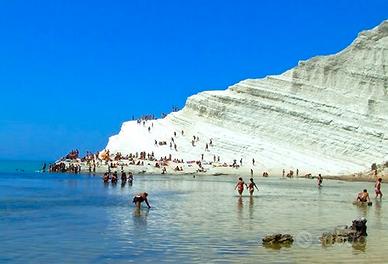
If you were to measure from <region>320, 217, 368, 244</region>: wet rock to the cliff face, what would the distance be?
54.1 m

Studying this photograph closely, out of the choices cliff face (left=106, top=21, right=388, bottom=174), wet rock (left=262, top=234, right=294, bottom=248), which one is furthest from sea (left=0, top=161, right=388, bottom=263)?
cliff face (left=106, top=21, right=388, bottom=174)

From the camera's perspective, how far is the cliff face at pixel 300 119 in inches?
2943

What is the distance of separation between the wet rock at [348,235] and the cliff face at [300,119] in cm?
5410

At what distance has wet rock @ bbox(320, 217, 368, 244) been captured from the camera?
52.1 feet

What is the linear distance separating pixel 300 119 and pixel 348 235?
212 feet

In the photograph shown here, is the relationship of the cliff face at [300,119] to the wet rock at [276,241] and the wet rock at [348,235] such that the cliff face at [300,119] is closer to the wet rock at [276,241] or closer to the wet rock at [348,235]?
the wet rock at [348,235]

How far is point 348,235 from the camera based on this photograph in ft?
53.7

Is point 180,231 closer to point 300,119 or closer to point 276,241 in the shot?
point 276,241

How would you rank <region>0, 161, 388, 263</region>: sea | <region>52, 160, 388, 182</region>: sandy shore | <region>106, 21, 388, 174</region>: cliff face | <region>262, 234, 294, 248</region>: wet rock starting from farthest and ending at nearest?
<region>106, 21, 388, 174</region>: cliff face
<region>52, 160, 388, 182</region>: sandy shore
<region>262, 234, 294, 248</region>: wet rock
<region>0, 161, 388, 263</region>: sea

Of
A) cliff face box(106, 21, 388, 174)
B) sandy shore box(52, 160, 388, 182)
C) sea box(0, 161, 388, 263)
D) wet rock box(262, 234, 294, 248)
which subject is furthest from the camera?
cliff face box(106, 21, 388, 174)

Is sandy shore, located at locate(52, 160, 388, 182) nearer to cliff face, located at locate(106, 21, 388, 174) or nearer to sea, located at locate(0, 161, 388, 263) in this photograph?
cliff face, located at locate(106, 21, 388, 174)

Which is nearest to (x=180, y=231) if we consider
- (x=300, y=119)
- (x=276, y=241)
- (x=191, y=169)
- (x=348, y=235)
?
(x=276, y=241)

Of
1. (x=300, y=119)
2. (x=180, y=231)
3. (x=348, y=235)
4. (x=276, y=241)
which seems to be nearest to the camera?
(x=276, y=241)

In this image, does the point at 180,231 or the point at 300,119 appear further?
the point at 300,119
